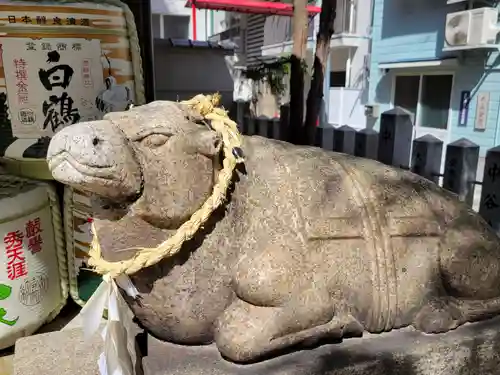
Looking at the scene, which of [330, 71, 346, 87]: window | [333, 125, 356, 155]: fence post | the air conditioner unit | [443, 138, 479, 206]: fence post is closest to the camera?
[443, 138, 479, 206]: fence post

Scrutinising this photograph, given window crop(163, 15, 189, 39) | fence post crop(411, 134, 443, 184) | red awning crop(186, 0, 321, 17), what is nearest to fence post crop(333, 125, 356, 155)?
fence post crop(411, 134, 443, 184)

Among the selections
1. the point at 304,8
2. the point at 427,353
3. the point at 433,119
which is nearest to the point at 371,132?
the point at 304,8

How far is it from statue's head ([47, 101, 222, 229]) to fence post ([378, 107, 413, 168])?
2.36 metres

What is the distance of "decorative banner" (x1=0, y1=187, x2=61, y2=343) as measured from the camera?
254cm

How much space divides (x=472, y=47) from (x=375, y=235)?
7.27m

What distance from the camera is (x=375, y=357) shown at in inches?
55.8

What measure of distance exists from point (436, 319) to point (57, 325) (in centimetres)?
240

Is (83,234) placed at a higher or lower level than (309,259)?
lower

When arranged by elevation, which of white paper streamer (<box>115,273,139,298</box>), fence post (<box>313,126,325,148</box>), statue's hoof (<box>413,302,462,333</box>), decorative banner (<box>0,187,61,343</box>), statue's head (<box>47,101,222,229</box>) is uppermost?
statue's head (<box>47,101,222,229</box>)

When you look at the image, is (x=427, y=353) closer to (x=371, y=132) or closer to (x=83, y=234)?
(x=83, y=234)

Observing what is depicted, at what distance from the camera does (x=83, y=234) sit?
283 centimetres

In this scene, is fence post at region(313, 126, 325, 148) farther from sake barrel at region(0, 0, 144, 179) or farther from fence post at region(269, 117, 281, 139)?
sake barrel at region(0, 0, 144, 179)

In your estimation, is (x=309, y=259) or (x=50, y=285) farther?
(x=50, y=285)

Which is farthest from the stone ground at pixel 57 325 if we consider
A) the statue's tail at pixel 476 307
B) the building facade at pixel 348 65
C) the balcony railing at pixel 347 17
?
the balcony railing at pixel 347 17
